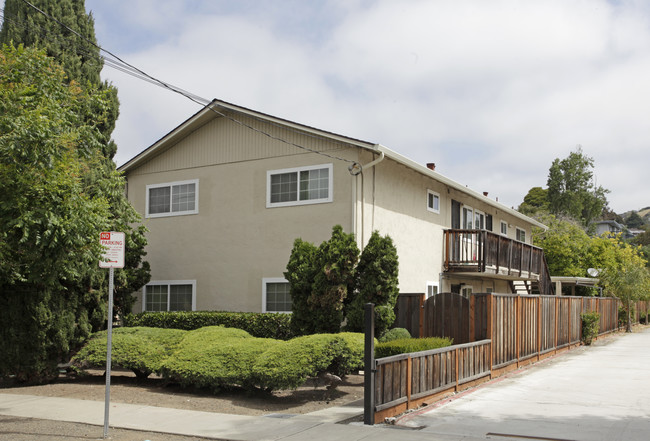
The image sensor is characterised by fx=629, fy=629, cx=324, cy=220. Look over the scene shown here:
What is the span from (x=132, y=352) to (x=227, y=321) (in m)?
3.59

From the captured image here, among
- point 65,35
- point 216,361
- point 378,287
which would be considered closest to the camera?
point 216,361

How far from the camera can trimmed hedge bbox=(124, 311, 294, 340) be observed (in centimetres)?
1536

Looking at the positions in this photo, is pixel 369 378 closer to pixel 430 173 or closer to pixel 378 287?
pixel 378 287

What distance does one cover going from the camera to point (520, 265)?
A: 23.7 m

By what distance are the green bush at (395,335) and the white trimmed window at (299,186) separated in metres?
4.51

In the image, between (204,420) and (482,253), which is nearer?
(204,420)

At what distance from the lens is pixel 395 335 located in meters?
13.0

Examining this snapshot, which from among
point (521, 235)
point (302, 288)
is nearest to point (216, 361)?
point (302, 288)

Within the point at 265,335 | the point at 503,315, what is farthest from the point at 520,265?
the point at 265,335

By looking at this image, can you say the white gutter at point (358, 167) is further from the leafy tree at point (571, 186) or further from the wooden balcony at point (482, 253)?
the leafy tree at point (571, 186)

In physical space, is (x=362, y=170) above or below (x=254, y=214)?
above

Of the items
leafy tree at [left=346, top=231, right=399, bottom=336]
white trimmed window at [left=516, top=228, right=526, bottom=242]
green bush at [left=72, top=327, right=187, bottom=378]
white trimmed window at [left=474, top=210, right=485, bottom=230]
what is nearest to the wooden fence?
leafy tree at [left=346, top=231, right=399, bottom=336]

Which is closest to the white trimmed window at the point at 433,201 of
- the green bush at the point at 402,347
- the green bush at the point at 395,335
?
the green bush at the point at 395,335

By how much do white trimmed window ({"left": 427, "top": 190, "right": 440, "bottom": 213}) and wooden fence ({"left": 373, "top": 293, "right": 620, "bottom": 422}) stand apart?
14.4 ft
